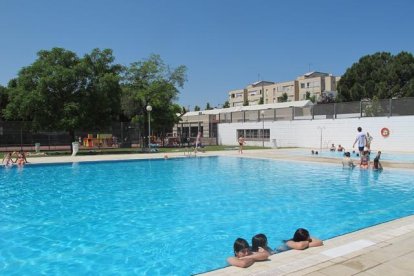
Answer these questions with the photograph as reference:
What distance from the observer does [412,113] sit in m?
28.8

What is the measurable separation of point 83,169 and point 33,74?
11.8m

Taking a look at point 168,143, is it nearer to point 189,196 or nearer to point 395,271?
point 189,196

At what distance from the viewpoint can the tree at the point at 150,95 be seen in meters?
38.5

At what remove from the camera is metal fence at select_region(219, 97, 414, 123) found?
29688 millimetres

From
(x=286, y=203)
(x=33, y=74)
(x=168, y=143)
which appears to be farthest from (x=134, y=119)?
(x=286, y=203)

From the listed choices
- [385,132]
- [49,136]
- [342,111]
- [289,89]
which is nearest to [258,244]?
[385,132]

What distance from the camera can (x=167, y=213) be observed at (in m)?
9.31

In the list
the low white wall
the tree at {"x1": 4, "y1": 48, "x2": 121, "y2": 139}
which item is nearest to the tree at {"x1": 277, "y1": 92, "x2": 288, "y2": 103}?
the low white wall

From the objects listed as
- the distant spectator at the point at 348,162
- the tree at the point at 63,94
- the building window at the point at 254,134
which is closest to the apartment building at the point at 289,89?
the building window at the point at 254,134

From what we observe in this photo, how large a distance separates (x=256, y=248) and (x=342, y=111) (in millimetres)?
30821

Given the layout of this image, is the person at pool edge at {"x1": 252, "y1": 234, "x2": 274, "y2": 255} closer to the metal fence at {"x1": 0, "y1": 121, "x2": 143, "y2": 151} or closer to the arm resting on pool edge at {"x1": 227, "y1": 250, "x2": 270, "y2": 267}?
the arm resting on pool edge at {"x1": 227, "y1": 250, "x2": 270, "y2": 267}

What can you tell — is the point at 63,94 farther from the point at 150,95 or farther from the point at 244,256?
the point at 244,256

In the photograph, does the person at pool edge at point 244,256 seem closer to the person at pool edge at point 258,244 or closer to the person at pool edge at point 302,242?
the person at pool edge at point 258,244

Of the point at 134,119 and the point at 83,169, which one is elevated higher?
the point at 134,119
